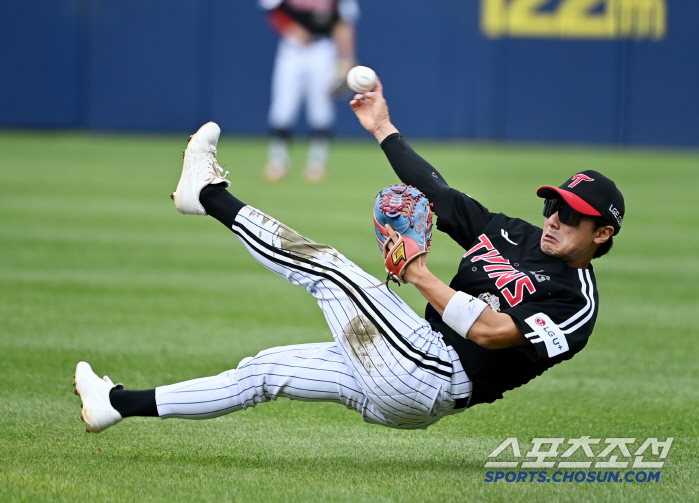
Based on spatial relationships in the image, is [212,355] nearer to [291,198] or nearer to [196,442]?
[196,442]

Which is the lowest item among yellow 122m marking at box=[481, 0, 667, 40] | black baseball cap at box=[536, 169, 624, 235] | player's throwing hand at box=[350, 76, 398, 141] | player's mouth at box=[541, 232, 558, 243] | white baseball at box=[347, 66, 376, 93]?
player's mouth at box=[541, 232, 558, 243]

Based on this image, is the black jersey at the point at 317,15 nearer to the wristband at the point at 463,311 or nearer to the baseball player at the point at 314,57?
the baseball player at the point at 314,57

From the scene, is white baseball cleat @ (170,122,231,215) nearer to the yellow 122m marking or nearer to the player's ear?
the player's ear

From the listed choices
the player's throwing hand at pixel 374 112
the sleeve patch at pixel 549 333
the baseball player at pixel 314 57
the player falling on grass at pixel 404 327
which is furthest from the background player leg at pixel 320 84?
the sleeve patch at pixel 549 333

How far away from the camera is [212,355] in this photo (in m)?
5.38

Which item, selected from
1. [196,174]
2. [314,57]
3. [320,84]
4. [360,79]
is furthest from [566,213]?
[314,57]

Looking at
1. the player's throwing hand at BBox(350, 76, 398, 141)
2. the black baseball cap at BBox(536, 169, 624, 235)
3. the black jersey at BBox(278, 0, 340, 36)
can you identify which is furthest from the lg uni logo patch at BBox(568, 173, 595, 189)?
the black jersey at BBox(278, 0, 340, 36)

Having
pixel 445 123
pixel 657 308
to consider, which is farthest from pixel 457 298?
pixel 445 123

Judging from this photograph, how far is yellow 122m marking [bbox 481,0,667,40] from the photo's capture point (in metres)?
19.4

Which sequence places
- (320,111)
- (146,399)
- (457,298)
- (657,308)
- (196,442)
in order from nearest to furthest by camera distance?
1. (457,298)
2. (146,399)
3. (196,442)
4. (657,308)
5. (320,111)

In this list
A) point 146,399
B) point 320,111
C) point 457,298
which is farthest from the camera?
point 320,111

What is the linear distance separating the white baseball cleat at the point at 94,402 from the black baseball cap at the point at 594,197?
5.56 feet

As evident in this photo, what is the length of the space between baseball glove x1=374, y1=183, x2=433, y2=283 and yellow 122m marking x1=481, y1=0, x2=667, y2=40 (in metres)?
16.7

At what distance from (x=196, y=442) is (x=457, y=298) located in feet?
4.27
